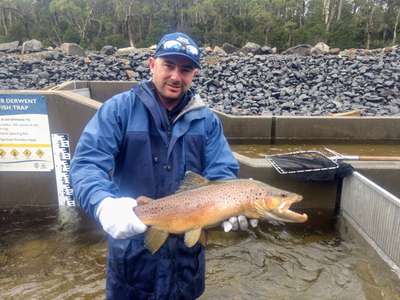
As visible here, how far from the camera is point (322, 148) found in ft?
37.2

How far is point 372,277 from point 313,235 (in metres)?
1.25

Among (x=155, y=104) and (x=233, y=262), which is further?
(x=233, y=262)

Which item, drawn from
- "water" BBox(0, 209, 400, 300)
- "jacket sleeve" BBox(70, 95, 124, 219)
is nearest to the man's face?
"jacket sleeve" BBox(70, 95, 124, 219)

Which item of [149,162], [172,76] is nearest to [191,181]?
[149,162]

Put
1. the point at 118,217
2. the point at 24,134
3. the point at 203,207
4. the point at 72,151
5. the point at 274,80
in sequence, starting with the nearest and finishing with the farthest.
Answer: the point at 118,217, the point at 203,207, the point at 24,134, the point at 72,151, the point at 274,80

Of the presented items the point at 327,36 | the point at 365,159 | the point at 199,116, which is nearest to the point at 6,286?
the point at 199,116

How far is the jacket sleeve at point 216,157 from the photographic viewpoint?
10.9ft

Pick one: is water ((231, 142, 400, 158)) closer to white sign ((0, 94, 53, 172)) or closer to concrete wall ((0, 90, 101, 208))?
concrete wall ((0, 90, 101, 208))

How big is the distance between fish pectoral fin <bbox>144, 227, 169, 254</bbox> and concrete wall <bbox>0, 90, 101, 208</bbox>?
3.70m

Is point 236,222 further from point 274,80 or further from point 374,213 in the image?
point 274,80

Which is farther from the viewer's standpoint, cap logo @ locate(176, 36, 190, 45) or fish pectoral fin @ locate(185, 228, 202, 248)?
cap logo @ locate(176, 36, 190, 45)

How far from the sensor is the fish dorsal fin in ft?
9.98

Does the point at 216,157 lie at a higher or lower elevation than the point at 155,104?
lower

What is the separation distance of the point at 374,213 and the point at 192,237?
3.62 metres
